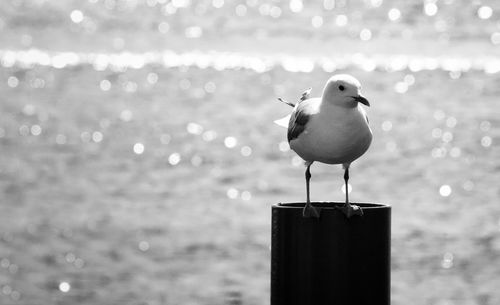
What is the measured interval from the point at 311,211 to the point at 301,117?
0.85 m

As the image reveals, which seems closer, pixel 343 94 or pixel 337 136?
pixel 337 136

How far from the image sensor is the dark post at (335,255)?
6125 millimetres

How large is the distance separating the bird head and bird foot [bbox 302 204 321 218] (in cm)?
76

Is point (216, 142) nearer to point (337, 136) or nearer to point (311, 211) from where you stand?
point (337, 136)

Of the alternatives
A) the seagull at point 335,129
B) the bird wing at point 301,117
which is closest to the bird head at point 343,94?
the seagull at point 335,129

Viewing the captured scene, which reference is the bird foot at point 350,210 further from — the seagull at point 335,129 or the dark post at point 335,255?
the seagull at point 335,129

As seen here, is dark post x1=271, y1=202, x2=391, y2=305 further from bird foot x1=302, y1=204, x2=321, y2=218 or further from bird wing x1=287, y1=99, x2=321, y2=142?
bird wing x1=287, y1=99, x2=321, y2=142

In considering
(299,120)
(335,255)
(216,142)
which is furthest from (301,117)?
(216,142)

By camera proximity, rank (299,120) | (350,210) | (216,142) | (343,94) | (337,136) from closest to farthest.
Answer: (350,210) < (337,136) < (343,94) < (299,120) < (216,142)

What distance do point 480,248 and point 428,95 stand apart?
2366cm

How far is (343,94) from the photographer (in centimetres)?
657

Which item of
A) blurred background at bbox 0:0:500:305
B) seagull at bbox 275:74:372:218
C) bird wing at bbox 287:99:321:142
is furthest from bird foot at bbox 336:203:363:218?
blurred background at bbox 0:0:500:305

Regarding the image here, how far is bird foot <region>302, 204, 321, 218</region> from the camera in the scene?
6.10 m

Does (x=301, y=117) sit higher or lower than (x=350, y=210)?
higher
